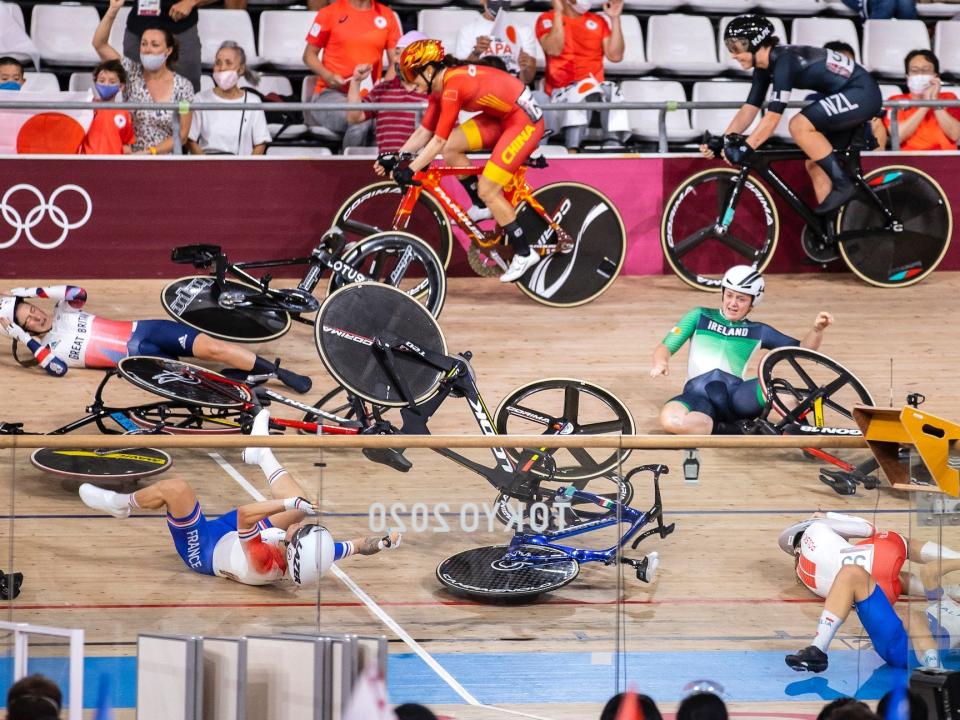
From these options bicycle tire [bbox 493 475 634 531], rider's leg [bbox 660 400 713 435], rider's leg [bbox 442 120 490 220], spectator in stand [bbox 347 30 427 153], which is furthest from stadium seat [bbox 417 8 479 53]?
bicycle tire [bbox 493 475 634 531]

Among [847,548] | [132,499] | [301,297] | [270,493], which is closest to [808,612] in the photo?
[847,548]

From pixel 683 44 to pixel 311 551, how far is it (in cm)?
734

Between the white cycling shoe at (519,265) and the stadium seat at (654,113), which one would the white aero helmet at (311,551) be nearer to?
the white cycling shoe at (519,265)

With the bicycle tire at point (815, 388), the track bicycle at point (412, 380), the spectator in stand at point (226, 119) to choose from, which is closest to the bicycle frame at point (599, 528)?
the track bicycle at point (412, 380)

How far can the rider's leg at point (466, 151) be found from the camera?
361 inches

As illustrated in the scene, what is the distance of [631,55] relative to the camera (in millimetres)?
11406

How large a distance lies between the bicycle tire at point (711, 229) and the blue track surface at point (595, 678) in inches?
185

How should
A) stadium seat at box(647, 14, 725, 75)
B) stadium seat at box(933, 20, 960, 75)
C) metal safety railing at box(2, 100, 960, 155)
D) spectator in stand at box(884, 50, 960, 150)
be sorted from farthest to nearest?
stadium seat at box(933, 20, 960, 75) < stadium seat at box(647, 14, 725, 75) < spectator in stand at box(884, 50, 960, 150) < metal safety railing at box(2, 100, 960, 155)

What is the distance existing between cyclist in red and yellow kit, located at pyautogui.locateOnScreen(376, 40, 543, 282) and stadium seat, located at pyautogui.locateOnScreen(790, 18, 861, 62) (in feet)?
11.6

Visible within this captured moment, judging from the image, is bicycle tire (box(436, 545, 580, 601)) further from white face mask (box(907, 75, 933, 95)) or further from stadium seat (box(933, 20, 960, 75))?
stadium seat (box(933, 20, 960, 75))

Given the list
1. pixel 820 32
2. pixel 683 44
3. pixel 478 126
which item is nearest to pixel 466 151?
pixel 478 126

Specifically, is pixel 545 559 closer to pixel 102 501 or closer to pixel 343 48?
pixel 102 501

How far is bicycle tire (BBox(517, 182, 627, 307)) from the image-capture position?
947cm

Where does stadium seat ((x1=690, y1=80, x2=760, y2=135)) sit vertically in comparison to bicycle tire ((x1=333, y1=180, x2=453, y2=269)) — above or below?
above
